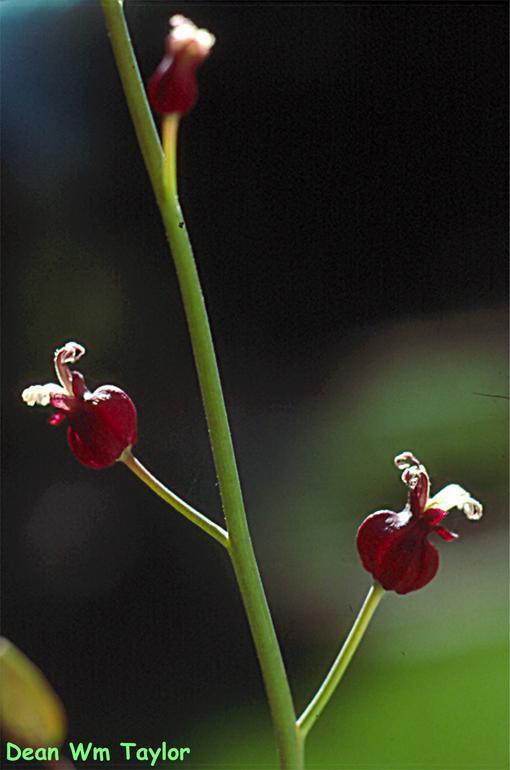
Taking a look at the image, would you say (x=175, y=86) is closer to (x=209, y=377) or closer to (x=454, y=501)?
(x=209, y=377)

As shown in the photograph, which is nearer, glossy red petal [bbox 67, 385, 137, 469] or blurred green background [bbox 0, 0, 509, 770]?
glossy red petal [bbox 67, 385, 137, 469]

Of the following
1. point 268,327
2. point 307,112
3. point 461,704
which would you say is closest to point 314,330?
point 268,327

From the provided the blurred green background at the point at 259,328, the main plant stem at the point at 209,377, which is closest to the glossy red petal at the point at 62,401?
the main plant stem at the point at 209,377

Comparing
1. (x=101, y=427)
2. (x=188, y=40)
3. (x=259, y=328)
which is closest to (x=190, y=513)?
(x=101, y=427)

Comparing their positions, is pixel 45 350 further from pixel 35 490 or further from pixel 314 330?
pixel 314 330

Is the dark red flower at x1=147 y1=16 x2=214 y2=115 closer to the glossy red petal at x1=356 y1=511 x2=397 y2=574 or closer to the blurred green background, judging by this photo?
the glossy red petal at x1=356 y1=511 x2=397 y2=574

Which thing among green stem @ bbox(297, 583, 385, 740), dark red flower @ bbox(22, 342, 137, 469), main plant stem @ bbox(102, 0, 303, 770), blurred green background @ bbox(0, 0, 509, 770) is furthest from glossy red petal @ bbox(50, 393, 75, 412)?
blurred green background @ bbox(0, 0, 509, 770)

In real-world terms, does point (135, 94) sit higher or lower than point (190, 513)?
higher
